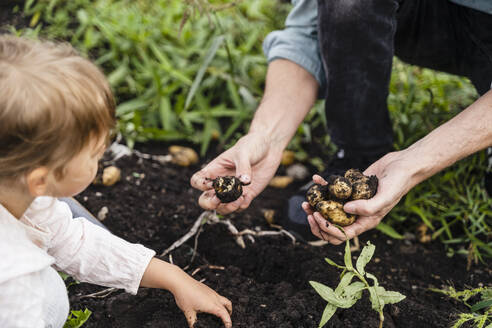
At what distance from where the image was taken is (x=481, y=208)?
2.19m

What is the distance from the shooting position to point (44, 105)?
114 cm

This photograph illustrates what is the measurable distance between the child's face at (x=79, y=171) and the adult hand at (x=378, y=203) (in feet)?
2.63

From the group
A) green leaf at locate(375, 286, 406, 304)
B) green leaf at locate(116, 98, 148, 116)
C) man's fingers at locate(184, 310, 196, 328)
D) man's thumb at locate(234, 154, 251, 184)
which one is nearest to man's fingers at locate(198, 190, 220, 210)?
man's thumb at locate(234, 154, 251, 184)

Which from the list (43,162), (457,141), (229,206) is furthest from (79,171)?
(457,141)

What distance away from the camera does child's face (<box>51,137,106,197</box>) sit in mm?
1280

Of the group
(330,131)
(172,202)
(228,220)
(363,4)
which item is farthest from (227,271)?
(363,4)

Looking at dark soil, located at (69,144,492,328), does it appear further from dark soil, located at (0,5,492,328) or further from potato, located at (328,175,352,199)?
potato, located at (328,175,352,199)

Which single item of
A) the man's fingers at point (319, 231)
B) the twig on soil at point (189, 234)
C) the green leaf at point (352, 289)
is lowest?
the twig on soil at point (189, 234)

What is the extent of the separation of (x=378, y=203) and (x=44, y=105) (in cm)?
108

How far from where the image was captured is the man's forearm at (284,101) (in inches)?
86.1

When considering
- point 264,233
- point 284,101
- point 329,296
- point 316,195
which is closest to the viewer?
point 329,296

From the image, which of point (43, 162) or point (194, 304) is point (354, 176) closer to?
point (194, 304)

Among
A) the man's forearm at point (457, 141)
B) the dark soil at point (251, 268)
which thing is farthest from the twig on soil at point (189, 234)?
the man's forearm at point (457, 141)

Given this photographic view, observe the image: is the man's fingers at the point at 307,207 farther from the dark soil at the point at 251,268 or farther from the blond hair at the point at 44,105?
the blond hair at the point at 44,105
